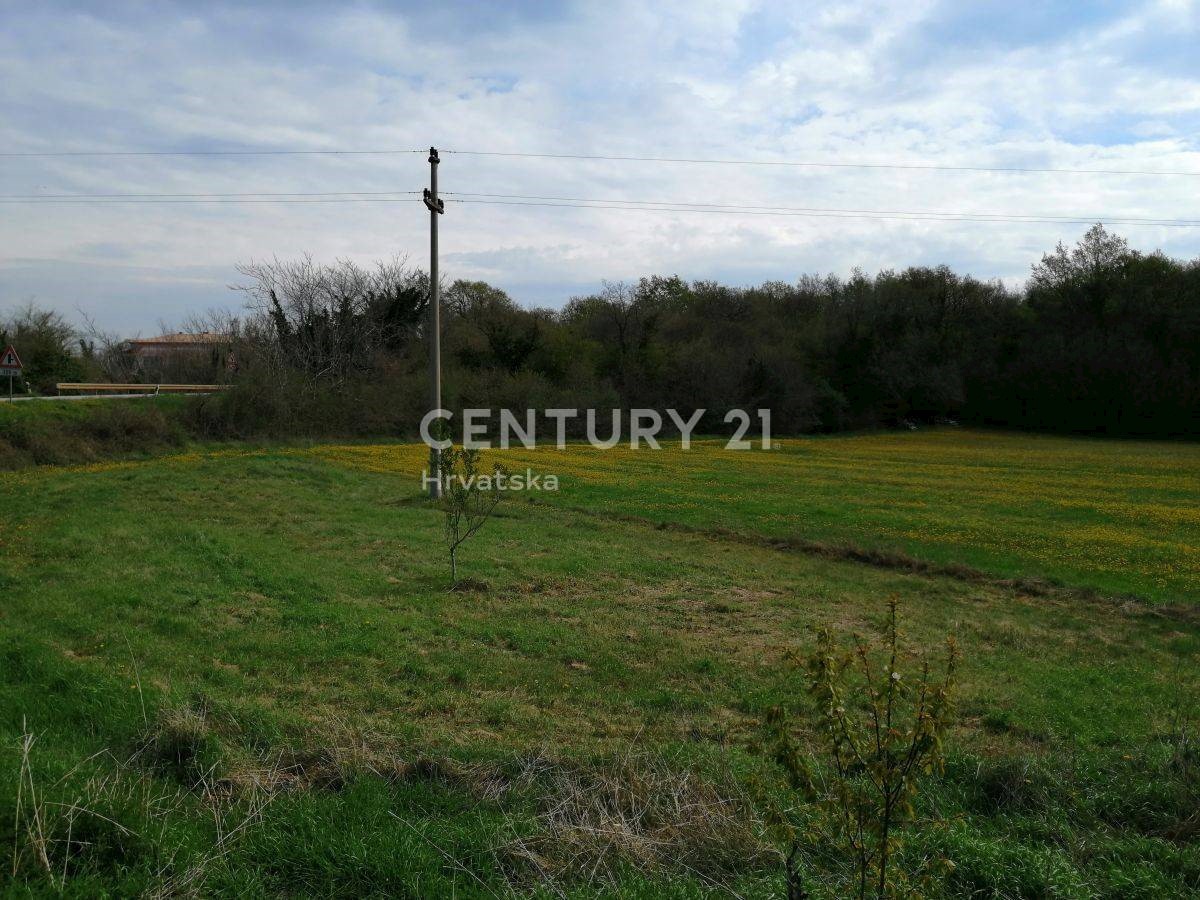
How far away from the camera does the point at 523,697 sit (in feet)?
26.2

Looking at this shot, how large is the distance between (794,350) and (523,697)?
2574 inches

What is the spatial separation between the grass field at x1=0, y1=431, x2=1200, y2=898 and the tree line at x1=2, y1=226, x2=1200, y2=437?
31979 mm

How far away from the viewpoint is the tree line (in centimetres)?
5197

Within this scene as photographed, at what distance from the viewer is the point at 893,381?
7038 centimetres

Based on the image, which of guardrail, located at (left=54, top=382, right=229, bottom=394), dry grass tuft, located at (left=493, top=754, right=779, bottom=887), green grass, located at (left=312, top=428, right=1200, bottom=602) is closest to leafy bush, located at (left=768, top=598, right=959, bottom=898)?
dry grass tuft, located at (left=493, top=754, right=779, bottom=887)

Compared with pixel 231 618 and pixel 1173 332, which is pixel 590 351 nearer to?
pixel 1173 332

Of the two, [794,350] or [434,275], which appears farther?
[794,350]

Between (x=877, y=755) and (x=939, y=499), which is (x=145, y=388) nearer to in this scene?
(x=939, y=499)

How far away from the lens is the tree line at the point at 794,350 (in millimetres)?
51969

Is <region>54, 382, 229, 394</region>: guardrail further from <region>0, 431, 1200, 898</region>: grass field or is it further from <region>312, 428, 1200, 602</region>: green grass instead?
<region>0, 431, 1200, 898</region>: grass field

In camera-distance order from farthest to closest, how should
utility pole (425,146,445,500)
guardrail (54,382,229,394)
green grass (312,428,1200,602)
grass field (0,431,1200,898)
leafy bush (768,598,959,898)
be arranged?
guardrail (54,382,229,394) < utility pole (425,146,445,500) < green grass (312,428,1200,602) < grass field (0,431,1200,898) < leafy bush (768,598,959,898)

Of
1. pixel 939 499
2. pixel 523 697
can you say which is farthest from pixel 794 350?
pixel 523 697

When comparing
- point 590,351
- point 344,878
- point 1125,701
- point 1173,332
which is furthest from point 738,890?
point 1173,332

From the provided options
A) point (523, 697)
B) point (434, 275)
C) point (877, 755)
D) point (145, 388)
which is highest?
point (434, 275)
